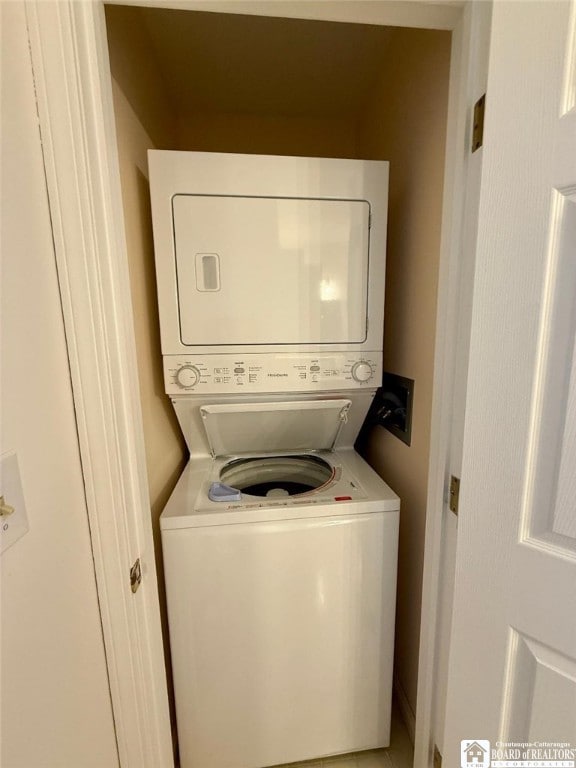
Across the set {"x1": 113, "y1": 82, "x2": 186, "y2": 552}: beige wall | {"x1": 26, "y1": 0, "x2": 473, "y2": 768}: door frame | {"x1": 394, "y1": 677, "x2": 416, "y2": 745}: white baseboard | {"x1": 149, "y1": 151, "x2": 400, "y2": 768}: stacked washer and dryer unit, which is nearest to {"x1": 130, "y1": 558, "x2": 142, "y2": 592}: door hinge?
{"x1": 26, "y1": 0, "x2": 473, "y2": 768}: door frame

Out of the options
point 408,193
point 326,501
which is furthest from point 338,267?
point 326,501

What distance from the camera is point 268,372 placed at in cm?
131

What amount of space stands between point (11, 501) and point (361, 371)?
1.11 m

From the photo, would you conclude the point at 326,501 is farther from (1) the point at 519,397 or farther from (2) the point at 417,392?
(1) the point at 519,397

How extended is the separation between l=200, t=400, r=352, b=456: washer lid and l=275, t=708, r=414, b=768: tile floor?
3.99 ft

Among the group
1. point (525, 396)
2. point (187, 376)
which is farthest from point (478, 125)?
point (187, 376)

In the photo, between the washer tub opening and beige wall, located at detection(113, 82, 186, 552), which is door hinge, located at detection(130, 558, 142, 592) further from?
the washer tub opening

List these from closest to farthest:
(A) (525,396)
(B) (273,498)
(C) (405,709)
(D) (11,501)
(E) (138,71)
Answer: (D) (11,501) < (A) (525,396) < (B) (273,498) < (E) (138,71) < (C) (405,709)

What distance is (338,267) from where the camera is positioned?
1292 mm

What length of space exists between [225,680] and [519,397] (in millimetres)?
1296

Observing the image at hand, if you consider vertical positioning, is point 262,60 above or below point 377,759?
above

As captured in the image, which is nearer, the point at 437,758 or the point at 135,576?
the point at 135,576

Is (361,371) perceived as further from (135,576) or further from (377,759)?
(377,759)

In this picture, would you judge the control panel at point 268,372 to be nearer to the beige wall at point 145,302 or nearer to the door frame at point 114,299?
the beige wall at point 145,302
